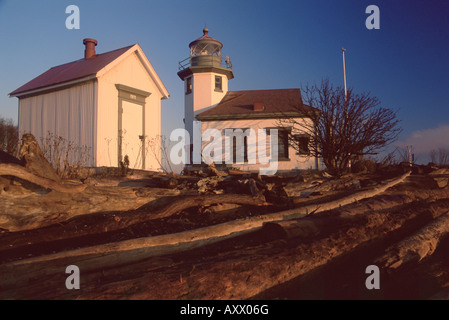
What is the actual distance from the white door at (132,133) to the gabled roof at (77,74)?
1.81 m

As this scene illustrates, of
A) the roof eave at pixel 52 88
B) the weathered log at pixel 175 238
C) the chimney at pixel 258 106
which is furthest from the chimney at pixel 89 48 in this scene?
the weathered log at pixel 175 238

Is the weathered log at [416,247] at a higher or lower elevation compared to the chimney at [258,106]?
lower

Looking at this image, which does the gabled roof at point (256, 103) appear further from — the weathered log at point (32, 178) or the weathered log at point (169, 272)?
the weathered log at point (169, 272)

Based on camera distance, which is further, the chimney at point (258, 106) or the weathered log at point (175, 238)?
the chimney at point (258, 106)

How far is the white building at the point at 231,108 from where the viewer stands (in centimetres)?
1914

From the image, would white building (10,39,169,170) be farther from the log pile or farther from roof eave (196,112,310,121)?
the log pile

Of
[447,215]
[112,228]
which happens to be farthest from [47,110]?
[447,215]

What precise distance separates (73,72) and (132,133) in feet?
12.4

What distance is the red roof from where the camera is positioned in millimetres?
12867

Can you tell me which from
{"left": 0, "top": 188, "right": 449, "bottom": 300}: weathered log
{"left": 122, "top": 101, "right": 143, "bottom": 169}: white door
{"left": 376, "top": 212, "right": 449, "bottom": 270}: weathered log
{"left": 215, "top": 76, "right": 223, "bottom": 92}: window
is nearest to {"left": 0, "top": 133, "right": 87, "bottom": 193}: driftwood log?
{"left": 0, "top": 188, "right": 449, "bottom": 300}: weathered log

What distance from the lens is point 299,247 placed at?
3.65m
